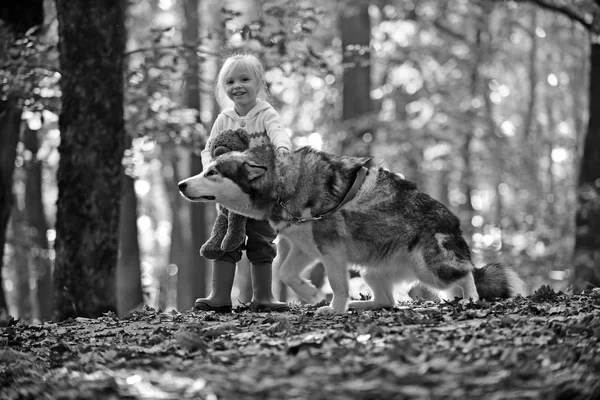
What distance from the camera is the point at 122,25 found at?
31.4 feet

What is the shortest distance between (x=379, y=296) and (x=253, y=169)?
5.98 ft

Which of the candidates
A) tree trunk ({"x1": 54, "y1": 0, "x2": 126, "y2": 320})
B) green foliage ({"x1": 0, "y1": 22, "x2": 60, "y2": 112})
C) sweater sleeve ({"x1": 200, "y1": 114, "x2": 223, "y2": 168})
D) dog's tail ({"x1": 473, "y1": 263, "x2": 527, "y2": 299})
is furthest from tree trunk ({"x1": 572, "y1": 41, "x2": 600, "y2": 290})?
green foliage ({"x1": 0, "y1": 22, "x2": 60, "y2": 112})

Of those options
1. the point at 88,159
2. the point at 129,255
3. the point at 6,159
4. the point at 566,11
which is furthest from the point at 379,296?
the point at 129,255

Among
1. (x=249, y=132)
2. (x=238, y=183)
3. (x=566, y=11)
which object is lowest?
(x=238, y=183)

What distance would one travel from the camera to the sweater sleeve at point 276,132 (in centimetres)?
715

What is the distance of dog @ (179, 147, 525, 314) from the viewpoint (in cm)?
687

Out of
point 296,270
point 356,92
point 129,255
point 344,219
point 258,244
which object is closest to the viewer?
point 344,219

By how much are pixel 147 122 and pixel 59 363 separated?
670cm

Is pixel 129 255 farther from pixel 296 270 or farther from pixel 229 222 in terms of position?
pixel 296 270

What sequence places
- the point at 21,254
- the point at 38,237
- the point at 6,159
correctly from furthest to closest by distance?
the point at 21,254 < the point at 38,237 < the point at 6,159

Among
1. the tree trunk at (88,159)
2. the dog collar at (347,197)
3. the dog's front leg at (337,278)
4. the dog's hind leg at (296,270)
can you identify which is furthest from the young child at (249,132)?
the tree trunk at (88,159)

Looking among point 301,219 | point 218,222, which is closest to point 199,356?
point 301,219

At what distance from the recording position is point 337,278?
693cm

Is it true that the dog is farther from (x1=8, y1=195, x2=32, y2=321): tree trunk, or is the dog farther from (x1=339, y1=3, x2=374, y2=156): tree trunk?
(x1=8, y1=195, x2=32, y2=321): tree trunk
